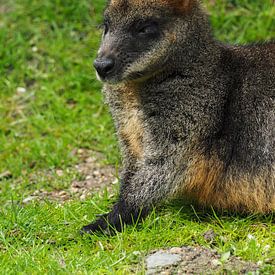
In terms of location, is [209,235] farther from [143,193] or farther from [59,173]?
[59,173]

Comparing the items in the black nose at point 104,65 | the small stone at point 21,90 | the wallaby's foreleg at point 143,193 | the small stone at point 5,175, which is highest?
the black nose at point 104,65

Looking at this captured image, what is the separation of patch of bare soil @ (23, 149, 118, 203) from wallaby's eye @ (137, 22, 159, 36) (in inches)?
75.3

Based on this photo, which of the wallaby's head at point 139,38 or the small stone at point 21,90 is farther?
the small stone at point 21,90

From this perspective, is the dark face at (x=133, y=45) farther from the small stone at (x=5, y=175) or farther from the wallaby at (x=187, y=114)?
the small stone at (x=5, y=175)

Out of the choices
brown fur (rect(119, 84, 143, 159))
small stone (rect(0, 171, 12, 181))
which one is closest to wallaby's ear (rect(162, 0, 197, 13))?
brown fur (rect(119, 84, 143, 159))

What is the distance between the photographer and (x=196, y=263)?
6191 millimetres

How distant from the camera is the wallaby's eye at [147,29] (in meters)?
6.86

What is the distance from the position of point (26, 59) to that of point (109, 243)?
4.55 metres

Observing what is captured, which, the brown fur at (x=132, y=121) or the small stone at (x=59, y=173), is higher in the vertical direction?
the brown fur at (x=132, y=121)

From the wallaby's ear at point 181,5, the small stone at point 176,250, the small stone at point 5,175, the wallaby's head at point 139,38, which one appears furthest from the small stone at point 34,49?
the small stone at point 176,250

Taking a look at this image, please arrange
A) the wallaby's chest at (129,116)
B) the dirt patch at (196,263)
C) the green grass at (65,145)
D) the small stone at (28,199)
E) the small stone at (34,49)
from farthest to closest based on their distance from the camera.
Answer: the small stone at (34,49) → the small stone at (28,199) → the wallaby's chest at (129,116) → the green grass at (65,145) → the dirt patch at (196,263)

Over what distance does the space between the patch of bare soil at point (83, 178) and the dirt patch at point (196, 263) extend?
1899 millimetres

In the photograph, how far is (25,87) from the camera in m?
10.5

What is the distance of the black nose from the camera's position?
6727 mm
